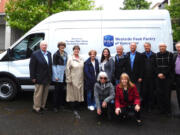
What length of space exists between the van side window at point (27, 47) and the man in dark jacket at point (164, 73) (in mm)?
3445

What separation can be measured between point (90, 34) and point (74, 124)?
261 cm

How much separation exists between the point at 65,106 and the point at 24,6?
25.9ft

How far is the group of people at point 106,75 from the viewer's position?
15.3 feet

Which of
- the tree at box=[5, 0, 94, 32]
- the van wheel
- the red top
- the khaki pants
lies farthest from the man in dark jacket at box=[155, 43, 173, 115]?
the tree at box=[5, 0, 94, 32]

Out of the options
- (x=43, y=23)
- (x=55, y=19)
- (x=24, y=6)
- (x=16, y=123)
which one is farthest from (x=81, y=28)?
(x=24, y=6)

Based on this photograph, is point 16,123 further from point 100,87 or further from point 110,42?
point 110,42

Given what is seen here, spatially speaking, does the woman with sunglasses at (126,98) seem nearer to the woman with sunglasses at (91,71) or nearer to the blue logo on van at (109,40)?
the woman with sunglasses at (91,71)

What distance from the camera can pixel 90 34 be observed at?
18.4ft

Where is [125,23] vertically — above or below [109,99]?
above

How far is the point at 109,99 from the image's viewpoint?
4449 mm

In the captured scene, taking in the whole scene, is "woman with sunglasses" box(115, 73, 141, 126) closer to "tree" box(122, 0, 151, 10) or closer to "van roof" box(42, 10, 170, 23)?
"van roof" box(42, 10, 170, 23)

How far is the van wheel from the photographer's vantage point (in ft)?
19.7

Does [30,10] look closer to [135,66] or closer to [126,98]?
[135,66]

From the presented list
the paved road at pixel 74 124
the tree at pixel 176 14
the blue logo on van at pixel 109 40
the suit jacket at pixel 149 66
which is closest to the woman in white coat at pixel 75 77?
the paved road at pixel 74 124
